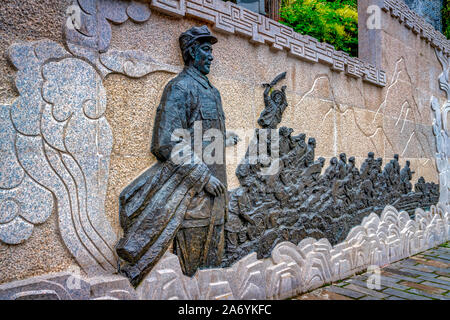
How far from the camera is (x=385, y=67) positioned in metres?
5.17

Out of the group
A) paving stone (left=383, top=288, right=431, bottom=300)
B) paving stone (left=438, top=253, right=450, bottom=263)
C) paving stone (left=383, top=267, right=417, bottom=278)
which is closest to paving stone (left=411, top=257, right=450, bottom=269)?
paving stone (left=438, top=253, right=450, bottom=263)

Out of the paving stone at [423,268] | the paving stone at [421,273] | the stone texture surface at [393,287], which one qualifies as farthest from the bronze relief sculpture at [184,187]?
the paving stone at [423,268]

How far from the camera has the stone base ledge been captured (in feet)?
7.07

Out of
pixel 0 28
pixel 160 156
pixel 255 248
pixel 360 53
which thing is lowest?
pixel 255 248

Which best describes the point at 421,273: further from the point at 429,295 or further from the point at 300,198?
the point at 300,198

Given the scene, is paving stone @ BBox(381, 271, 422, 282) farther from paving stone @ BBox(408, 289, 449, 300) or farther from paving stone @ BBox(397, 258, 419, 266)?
paving stone @ BBox(397, 258, 419, 266)

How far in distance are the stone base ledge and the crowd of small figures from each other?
0.38 ft

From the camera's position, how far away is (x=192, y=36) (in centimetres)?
276

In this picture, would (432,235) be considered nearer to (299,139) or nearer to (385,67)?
(385,67)

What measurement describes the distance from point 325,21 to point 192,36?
21.0ft

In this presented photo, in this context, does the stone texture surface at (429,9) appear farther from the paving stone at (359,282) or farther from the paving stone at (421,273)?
the paving stone at (359,282)

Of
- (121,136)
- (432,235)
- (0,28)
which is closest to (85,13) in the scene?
(0,28)

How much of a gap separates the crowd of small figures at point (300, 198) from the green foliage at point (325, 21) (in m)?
4.27

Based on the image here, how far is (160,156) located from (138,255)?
71 centimetres
